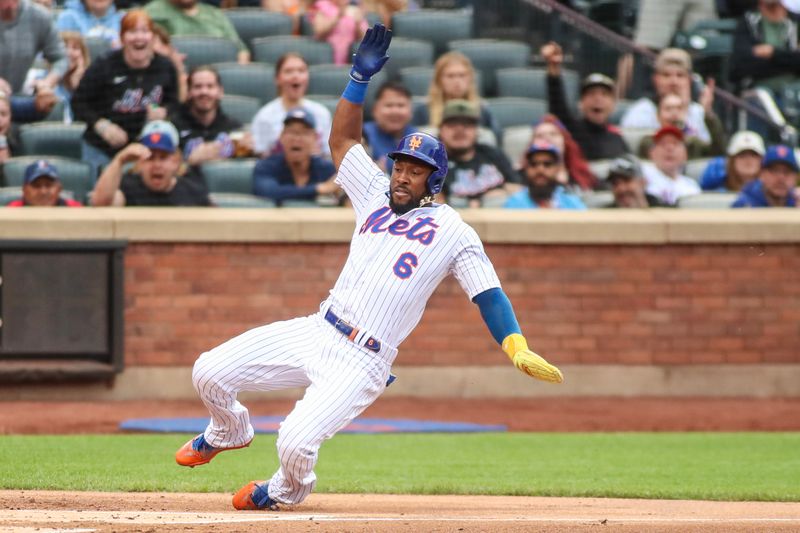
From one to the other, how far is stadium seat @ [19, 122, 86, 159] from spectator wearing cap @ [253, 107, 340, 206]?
1.50 meters

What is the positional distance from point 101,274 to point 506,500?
5.32 metres

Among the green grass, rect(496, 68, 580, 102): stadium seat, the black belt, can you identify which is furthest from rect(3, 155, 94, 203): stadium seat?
the black belt

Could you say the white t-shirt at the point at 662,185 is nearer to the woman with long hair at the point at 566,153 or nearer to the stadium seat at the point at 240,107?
the woman with long hair at the point at 566,153

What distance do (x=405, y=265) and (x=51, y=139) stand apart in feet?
21.4

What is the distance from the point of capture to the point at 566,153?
12.7m

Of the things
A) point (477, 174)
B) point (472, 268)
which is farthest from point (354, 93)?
point (477, 174)

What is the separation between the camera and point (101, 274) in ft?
38.4

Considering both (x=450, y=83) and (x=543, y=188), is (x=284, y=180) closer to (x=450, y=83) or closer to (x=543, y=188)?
(x=450, y=83)

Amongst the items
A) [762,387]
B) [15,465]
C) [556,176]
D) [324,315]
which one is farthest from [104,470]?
[762,387]

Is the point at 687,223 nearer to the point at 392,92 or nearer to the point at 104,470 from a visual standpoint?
the point at 392,92

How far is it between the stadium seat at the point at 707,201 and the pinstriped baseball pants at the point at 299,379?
707 centimetres

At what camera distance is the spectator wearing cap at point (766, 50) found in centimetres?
1462

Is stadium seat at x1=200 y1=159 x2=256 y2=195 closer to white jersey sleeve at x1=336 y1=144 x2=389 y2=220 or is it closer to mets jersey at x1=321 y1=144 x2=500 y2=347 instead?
white jersey sleeve at x1=336 y1=144 x2=389 y2=220

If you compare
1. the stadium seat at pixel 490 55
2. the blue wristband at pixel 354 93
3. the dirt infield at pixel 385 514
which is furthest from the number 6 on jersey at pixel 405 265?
the stadium seat at pixel 490 55
